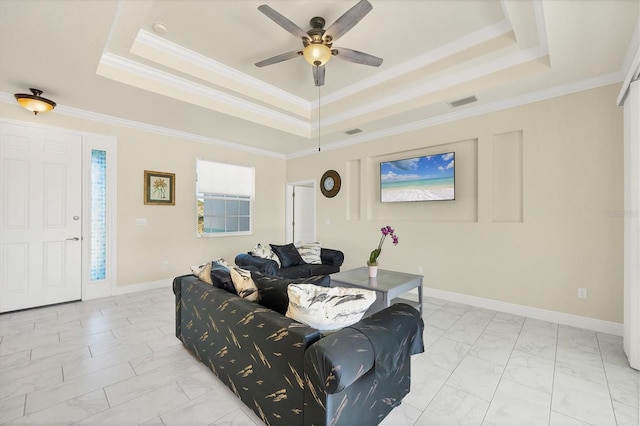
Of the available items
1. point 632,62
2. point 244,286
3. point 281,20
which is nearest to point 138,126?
point 281,20

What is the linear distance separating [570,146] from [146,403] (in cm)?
469

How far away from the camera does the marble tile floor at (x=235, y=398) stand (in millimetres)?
1720

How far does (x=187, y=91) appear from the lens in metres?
3.61

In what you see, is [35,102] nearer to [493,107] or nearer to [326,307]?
[326,307]

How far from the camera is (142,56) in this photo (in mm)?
A: 3041

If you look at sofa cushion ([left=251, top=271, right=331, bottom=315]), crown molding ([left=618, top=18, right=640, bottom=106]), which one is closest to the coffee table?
sofa cushion ([left=251, top=271, right=331, bottom=315])

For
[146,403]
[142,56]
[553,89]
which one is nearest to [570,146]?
[553,89]

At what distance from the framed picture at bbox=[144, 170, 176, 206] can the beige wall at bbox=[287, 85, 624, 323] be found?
369 cm

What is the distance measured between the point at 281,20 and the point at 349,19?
569 mm

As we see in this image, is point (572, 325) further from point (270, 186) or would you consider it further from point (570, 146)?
point (270, 186)

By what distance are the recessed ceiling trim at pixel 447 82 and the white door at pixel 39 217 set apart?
408 cm

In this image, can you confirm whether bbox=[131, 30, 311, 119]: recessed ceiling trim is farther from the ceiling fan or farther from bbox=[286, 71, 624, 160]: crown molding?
bbox=[286, 71, 624, 160]: crown molding

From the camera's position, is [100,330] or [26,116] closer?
[100,330]

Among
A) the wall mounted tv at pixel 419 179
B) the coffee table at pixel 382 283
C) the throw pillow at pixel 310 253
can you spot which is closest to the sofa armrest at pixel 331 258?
the throw pillow at pixel 310 253
